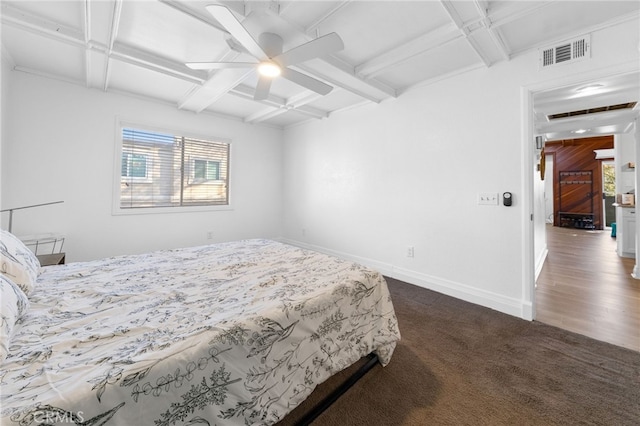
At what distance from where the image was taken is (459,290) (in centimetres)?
299

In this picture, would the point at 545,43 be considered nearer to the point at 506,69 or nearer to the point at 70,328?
the point at 506,69

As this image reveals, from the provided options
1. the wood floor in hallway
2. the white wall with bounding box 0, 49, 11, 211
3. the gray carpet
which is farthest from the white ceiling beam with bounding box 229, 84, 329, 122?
the wood floor in hallway

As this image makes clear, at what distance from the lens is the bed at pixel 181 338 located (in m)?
0.80

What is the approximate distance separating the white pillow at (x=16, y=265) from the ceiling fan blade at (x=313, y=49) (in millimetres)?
2046

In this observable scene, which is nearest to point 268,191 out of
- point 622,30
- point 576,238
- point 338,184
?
point 338,184

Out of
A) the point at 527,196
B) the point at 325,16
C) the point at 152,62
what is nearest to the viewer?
the point at 325,16

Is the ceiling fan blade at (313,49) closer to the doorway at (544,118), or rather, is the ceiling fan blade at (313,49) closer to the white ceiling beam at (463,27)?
the white ceiling beam at (463,27)

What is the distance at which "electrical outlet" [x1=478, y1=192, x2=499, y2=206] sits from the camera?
2.71 meters

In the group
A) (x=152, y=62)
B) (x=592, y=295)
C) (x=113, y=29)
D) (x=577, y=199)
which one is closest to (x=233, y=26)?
(x=113, y=29)

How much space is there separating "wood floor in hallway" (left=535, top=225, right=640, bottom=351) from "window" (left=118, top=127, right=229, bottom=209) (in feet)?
15.5

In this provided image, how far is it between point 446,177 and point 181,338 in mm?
3041

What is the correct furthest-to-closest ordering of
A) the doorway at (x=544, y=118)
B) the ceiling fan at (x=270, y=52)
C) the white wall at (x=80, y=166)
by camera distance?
the white wall at (x=80, y=166) < the doorway at (x=544, y=118) < the ceiling fan at (x=270, y=52)

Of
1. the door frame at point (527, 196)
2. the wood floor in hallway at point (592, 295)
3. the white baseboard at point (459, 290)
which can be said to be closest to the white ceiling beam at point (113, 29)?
the door frame at point (527, 196)

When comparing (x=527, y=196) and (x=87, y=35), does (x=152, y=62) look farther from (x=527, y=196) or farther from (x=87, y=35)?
(x=527, y=196)
